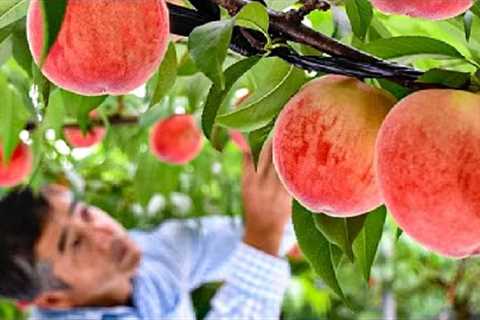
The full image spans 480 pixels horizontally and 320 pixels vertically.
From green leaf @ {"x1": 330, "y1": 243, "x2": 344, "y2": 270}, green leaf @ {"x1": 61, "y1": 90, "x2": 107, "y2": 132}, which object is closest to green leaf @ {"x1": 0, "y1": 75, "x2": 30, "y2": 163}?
green leaf @ {"x1": 61, "y1": 90, "x2": 107, "y2": 132}

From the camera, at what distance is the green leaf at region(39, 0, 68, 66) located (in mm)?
423

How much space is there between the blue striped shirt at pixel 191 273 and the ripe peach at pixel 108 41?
118cm

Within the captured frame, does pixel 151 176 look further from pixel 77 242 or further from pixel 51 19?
pixel 51 19

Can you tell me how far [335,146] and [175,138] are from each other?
902mm

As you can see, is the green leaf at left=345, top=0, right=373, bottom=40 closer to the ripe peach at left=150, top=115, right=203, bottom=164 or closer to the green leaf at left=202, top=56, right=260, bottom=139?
the green leaf at left=202, top=56, right=260, bottom=139

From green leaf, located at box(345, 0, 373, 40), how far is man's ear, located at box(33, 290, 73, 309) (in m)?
1.36

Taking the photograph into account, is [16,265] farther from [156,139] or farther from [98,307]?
[156,139]

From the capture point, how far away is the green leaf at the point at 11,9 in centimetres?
64

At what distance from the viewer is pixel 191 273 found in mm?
2102

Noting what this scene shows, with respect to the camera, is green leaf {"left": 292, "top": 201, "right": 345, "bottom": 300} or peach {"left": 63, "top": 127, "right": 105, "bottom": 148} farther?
peach {"left": 63, "top": 127, "right": 105, "bottom": 148}

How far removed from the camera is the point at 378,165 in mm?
527

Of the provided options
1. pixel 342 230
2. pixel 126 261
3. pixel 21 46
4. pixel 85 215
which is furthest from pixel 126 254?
pixel 342 230

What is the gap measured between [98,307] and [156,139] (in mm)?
578

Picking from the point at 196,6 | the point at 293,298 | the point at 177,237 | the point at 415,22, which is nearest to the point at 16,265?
the point at 177,237
